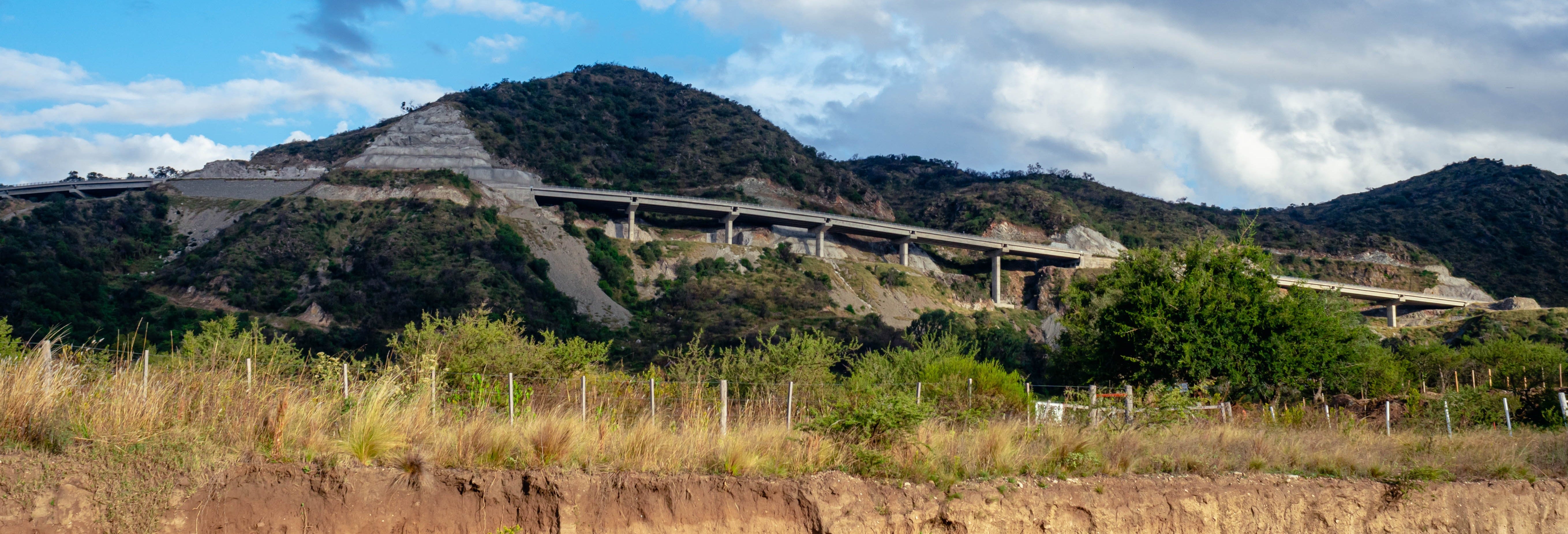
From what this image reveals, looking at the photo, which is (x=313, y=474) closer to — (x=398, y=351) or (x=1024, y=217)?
(x=398, y=351)

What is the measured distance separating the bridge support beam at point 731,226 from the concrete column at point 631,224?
28.0ft

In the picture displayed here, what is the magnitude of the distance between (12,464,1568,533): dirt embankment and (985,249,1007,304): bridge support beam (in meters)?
87.9

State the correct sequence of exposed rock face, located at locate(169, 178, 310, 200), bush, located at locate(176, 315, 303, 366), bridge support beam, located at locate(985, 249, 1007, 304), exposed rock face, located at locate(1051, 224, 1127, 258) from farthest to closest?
exposed rock face, located at locate(1051, 224, 1127, 258)
bridge support beam, located at locate(985, 249, 1007, 304)
exposed rock face, located at locate(169, 178, 310, 200)
bush, located at locate(176, 315, 303, 366)

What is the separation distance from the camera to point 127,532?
6965 millimetres

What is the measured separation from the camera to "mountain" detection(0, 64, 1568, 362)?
64.0 m

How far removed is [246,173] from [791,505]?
99.2 m

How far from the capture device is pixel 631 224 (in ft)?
294

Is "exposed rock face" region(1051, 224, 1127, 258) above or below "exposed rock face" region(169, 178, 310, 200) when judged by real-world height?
below

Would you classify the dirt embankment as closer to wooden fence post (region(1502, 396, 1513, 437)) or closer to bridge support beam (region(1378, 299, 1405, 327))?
wooden fence post (region(1502, 396, 1513, 437))

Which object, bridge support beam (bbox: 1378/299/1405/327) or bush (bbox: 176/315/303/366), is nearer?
bush (bbox: 176/315/303/366)

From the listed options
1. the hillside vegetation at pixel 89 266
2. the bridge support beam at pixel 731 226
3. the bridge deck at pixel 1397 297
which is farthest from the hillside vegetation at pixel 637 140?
the bridge deck at pixel 1397 297

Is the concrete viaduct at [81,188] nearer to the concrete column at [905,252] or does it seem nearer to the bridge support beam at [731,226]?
the bridge support beam at [731,226]

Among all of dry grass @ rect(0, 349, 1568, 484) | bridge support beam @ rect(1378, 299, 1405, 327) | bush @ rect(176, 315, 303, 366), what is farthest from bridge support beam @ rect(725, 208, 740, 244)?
dry grass @ rect(0, 349, 1568, 484)

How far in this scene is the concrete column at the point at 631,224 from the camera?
293 feet
